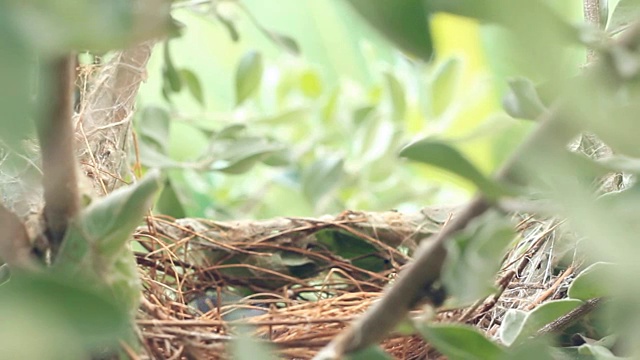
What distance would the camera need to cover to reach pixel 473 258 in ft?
0.75

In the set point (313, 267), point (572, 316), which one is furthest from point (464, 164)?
point (313, 267)

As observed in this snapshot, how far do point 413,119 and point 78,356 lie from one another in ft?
4.65

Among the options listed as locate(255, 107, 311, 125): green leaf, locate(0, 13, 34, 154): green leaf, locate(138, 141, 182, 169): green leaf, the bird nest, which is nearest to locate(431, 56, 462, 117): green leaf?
locate(255, 107, 311, 125): green leaf

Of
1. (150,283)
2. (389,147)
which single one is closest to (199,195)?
(389,147)

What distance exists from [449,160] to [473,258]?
0.03 metres

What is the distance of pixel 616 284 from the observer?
19 centimetres

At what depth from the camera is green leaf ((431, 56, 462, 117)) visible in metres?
0.97

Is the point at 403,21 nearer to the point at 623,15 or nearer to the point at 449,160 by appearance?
the point at 449,160

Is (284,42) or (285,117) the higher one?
(284,42)

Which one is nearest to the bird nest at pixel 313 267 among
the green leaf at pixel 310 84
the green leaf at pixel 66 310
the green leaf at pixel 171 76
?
the green leaf at pixel 171 76

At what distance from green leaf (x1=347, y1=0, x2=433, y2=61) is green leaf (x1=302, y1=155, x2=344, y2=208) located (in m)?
0.61

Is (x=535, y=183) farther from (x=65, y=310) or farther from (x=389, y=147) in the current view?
(x=389, y=147)

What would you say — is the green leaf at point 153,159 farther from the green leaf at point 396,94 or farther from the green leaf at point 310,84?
the green leaf at point 310,84

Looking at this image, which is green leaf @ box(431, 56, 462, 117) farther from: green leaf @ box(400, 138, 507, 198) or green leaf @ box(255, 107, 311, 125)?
green leaf @ box(400, 138, 507, 198)
